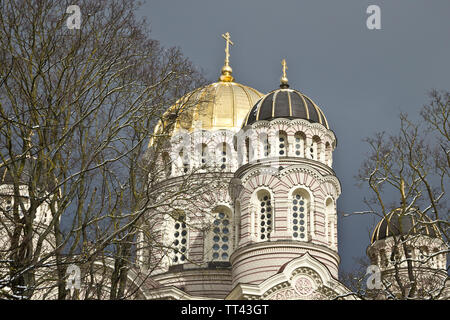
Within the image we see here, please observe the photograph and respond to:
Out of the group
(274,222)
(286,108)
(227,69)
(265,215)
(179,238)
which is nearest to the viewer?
(274,222)

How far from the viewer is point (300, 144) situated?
3312cm

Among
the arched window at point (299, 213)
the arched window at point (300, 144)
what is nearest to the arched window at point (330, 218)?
the arched window at point (299, 213)

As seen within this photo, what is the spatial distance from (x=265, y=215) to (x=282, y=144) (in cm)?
333

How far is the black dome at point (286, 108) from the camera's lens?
33188 millimetres

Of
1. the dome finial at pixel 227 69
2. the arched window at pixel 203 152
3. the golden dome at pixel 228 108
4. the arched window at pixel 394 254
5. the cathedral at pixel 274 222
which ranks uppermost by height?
the dome finial at pixel 227 69

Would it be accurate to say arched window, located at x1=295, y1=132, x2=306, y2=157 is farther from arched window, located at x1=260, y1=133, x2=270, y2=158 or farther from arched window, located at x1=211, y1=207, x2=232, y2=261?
arched window, located at x1=211, y1=207, x2=232, y2=261

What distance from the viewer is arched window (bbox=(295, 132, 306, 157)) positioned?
32969 millimetres

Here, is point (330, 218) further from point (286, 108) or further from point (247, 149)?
point (286, 108)

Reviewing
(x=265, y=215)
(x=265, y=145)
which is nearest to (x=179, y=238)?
(x=265, y=215)

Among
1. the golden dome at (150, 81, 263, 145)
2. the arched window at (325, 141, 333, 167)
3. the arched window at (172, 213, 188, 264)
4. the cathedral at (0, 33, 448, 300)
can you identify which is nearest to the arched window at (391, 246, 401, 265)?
the cathedral at (0, 33, 448, 300)

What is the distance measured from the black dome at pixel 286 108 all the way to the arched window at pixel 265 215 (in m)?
3.47

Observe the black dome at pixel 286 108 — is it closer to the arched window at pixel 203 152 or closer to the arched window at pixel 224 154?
the arched window at pixel 203 152
